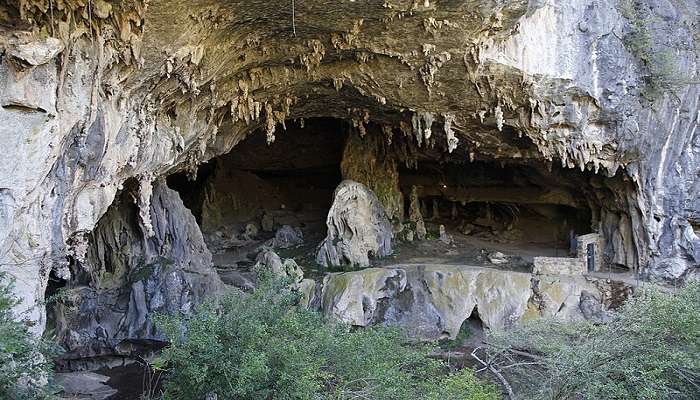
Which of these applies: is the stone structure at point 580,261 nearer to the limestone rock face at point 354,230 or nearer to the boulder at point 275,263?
the limestone rock face at point 354,230

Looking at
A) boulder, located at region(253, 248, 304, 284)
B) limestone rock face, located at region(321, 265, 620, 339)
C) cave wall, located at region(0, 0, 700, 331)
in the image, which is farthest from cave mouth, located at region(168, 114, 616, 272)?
cave wall, located at region(0, 0, 700, 331)

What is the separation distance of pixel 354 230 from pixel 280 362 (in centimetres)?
999

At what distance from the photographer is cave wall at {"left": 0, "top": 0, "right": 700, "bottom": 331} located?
7.93m

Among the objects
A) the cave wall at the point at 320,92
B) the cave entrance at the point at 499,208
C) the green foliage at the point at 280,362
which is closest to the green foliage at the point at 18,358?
the cave wall at the point at 320,92

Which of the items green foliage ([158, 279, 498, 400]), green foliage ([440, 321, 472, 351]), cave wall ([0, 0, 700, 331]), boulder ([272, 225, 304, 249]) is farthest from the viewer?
boulder ([272, 225, 304, 249])

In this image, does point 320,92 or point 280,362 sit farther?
point 320,92

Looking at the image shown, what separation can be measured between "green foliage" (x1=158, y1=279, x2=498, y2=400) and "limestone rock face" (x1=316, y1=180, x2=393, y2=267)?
8.01 metres

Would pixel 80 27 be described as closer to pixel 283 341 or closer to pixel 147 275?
pixel 283 341

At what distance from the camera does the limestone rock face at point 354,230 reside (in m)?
17.2

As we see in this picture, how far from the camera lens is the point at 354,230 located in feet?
57.7

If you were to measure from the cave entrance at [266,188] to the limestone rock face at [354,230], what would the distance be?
8.30ft

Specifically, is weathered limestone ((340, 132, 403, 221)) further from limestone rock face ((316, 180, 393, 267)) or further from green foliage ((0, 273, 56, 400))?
green foliage ((0, 273, 56, 400))

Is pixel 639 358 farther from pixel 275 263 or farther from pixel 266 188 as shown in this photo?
pixel 266 188

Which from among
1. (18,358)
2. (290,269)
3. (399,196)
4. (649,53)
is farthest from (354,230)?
(18,358)
